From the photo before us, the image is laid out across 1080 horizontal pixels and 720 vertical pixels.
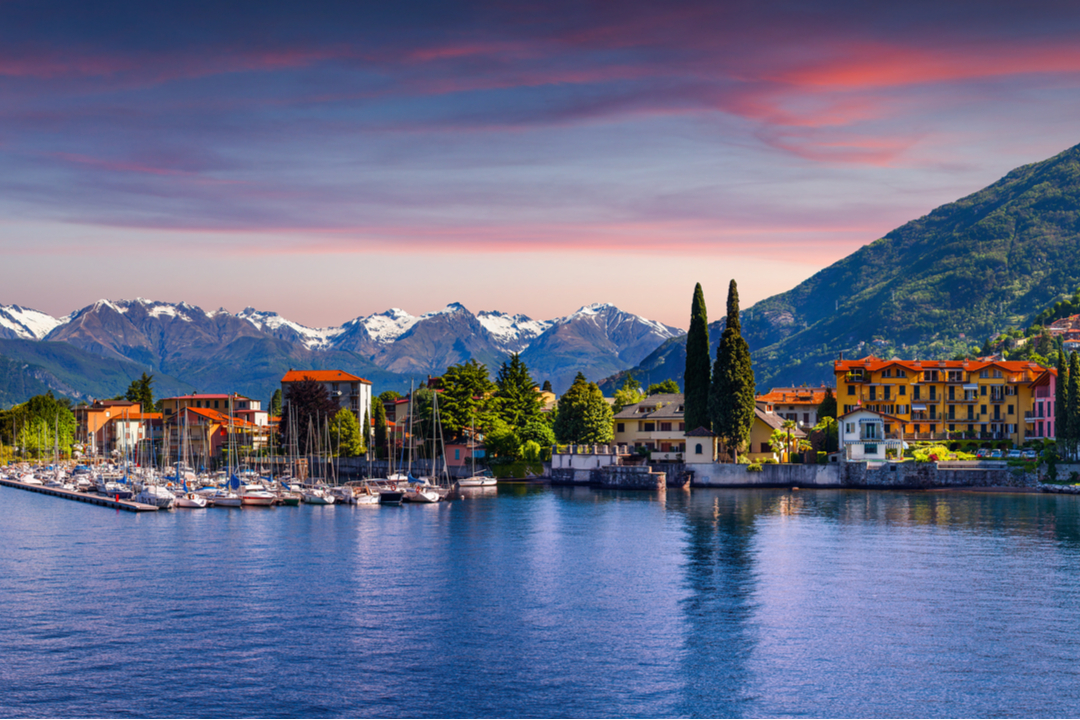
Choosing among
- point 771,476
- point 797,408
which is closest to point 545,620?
point 771,476

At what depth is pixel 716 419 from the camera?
406ft

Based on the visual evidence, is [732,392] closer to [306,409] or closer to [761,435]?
[761,435]

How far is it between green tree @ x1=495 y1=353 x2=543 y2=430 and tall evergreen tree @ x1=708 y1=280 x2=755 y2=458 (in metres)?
34.2

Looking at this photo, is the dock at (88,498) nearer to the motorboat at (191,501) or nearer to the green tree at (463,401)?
the motorboat at (191,501)

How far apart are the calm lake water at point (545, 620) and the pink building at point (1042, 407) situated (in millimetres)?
57337

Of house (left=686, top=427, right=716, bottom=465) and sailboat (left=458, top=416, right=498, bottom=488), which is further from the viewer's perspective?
sailboat (left=458, top=416, right=498, bottom=488)

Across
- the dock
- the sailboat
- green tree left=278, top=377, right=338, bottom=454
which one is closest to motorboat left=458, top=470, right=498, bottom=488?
the sailboat

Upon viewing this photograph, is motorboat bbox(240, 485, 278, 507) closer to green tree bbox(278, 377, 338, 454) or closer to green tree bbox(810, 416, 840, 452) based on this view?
green tree bbox(278, 377, 338, 454)

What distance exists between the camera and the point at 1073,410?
112188mm

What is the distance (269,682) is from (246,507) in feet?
231

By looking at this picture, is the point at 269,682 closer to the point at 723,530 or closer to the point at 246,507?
the point at 723,530

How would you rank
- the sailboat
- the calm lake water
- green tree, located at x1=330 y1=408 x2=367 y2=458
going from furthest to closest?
green tree, located at x1=330 y1=408 x2=367 y2=458, the sailboat, the calm lake water

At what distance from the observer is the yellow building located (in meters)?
134

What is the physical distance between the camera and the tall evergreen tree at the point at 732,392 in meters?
121
